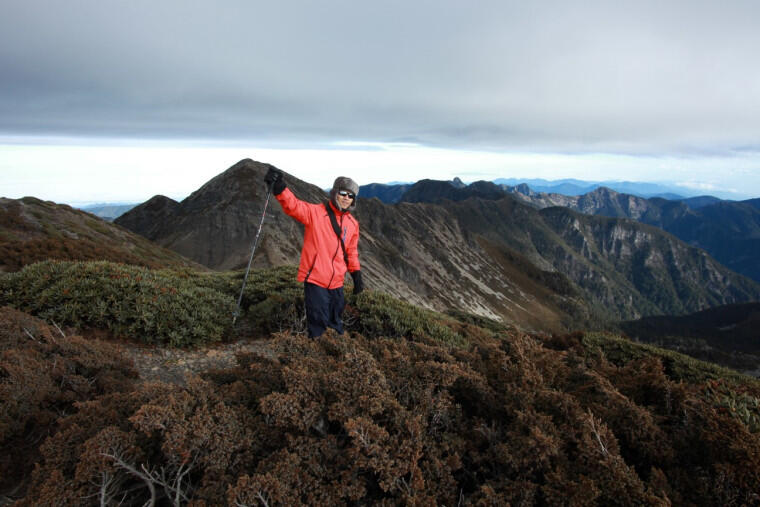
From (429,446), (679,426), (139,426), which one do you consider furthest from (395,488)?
(679,426)

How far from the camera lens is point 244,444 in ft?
10.6

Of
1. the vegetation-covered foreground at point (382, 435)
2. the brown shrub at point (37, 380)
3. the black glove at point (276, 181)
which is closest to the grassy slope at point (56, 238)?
the brown shrub at point (37, 380)

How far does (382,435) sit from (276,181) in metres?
4.95

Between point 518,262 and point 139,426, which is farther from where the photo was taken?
point 518,262

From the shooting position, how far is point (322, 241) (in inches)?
249

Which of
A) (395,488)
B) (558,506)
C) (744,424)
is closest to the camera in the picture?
(558,506)

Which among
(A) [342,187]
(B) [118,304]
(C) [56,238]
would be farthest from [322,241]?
(C) [56,238]

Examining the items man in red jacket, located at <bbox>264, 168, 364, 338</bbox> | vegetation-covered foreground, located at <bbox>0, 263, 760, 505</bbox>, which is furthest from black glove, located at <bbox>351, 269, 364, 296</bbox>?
vegetation-covered foreground, located at <bbox>0, 263, 760, 505</bbox>

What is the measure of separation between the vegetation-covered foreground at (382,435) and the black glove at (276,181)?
2737mm

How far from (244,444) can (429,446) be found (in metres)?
1.71

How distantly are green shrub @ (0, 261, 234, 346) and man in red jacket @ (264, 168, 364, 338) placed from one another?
10.3ft

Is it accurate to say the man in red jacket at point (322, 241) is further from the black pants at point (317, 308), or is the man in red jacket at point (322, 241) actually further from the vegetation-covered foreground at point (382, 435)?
the vegetation-covered foreground at point (382, 435)

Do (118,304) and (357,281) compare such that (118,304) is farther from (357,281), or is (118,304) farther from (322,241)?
(357,281)

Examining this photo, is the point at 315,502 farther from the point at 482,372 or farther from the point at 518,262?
the point at 518,262
